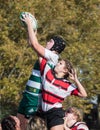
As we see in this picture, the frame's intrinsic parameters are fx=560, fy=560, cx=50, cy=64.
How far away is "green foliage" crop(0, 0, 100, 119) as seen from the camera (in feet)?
77.6

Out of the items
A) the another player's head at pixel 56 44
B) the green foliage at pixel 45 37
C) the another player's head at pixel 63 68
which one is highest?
the another player's head at pixel 56 44

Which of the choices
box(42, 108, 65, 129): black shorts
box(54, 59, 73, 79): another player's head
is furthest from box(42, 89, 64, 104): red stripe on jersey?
box(54, 59, 73, 79): another player's head

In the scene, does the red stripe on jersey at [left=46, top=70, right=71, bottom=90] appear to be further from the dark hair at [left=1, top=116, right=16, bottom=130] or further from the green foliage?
the green foliage

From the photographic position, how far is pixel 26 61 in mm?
24219

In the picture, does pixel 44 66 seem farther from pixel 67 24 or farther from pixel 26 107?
pixel 67 24

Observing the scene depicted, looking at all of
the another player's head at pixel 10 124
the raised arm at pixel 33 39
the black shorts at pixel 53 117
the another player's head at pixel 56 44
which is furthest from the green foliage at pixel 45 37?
the another player's head at pixel 10 124

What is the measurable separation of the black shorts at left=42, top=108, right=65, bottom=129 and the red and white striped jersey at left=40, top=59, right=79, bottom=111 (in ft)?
0.21

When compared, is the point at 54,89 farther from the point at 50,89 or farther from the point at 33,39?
the point at 33,39

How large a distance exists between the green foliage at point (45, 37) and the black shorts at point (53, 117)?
15557 millimetres

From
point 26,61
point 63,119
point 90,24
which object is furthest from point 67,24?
point 63,119

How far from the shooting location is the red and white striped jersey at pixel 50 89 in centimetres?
745

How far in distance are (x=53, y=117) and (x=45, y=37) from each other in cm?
1808

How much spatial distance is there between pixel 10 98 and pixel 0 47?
2.68 m

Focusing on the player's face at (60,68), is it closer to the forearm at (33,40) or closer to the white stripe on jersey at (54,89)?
the white stripe on jersey at (54,89)
